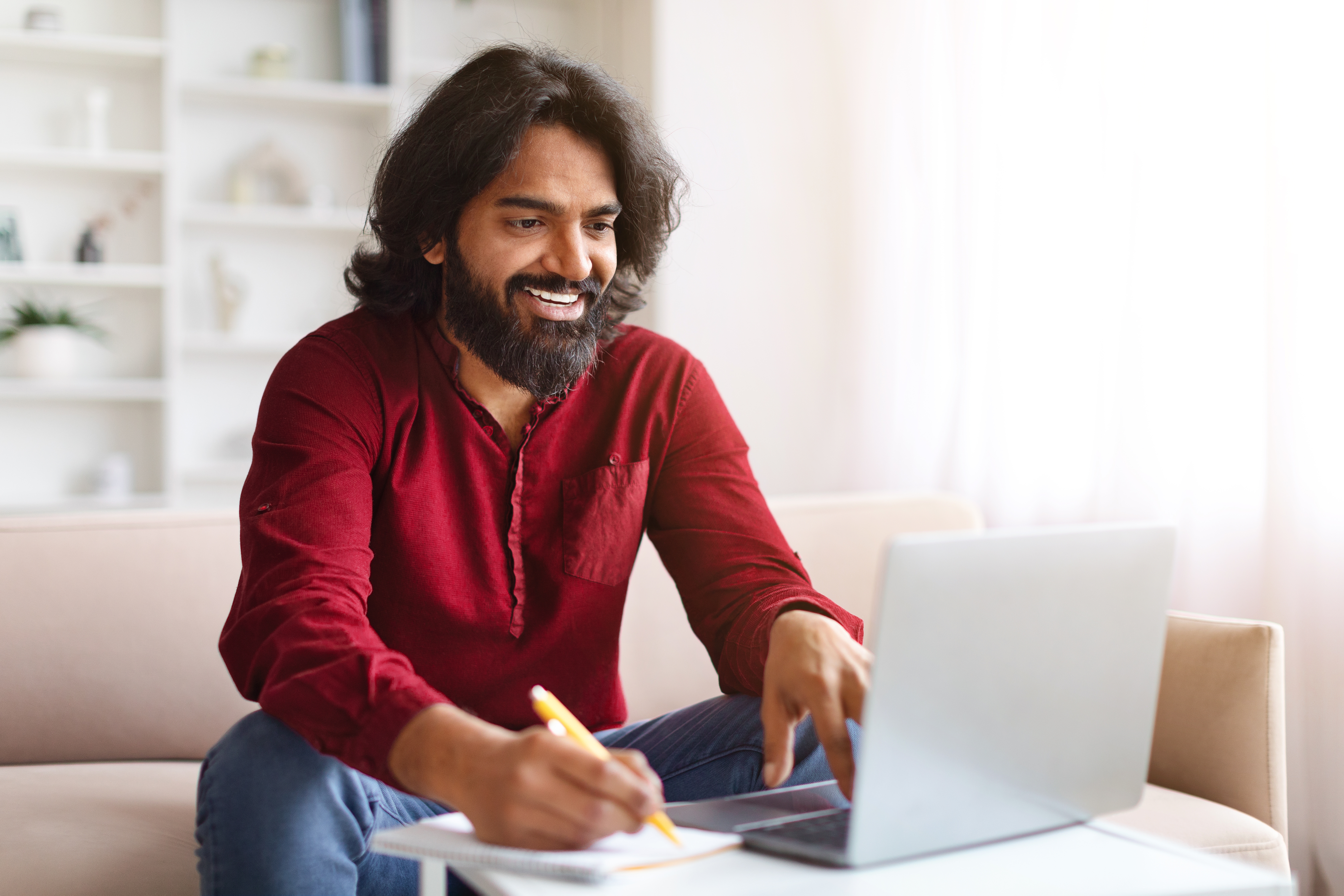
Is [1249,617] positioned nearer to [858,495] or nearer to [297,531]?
[858,495]

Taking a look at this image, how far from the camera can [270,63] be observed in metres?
3.40

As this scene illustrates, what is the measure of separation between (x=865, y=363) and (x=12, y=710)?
6.51ft

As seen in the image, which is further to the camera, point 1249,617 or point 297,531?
point 1249,617

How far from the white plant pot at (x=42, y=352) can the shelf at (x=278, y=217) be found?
47 centimetres

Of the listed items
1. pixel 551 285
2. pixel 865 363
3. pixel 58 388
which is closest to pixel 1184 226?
pixel 865 363

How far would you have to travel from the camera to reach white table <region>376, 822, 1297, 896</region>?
0.69 metres

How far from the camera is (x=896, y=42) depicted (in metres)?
2.76

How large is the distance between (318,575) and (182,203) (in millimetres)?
2859

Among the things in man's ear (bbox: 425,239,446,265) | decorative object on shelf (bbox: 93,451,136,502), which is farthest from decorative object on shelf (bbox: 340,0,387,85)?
man's ear (bbox: 425,239,446,265)

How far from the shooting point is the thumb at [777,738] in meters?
0.93

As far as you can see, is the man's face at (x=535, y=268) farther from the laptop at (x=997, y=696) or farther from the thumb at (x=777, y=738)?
the laptop at (x=997, y=696)

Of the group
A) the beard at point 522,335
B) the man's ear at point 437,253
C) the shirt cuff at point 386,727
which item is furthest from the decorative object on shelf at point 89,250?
the shirt cuff at point 386,727

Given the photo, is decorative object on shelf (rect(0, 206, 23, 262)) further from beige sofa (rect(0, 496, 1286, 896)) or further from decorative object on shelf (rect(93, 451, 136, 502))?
beige sofa (rect(0, 496, 1286, 896))

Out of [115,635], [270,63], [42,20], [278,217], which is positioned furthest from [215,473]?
[115,635]
